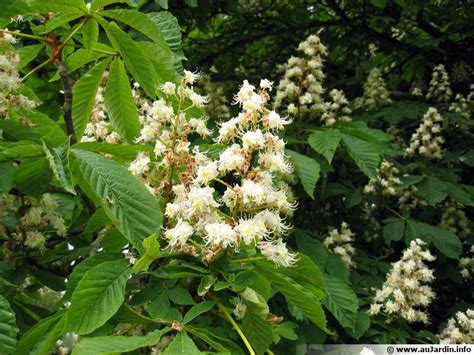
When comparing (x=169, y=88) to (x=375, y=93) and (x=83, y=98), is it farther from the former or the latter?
(x=375, y=93)

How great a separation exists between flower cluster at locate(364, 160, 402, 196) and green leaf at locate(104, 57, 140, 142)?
6.27 feet

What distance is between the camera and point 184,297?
147 centimetres

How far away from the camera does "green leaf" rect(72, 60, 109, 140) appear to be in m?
1.81

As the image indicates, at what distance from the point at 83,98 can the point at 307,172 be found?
2.90ft

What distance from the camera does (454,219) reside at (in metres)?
3.74

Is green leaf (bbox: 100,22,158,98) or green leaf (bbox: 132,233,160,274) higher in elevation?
green leaf (bbox: 100,22,158,98)

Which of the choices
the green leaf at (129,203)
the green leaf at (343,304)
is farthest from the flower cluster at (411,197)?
the green leaf at (129,203)

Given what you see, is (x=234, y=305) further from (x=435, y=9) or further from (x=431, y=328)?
(x=435, y=9)

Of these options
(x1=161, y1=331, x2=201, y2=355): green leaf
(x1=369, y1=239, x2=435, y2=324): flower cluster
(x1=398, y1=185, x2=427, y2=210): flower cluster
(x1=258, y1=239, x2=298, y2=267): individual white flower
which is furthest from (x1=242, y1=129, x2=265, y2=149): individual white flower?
(x1=398, y1=185, x2=427, y2=210): flower cluster

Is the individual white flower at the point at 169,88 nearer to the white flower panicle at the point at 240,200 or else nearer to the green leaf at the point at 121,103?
the green leaf at the point at 121,103

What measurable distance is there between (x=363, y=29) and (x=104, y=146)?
10.4 ft

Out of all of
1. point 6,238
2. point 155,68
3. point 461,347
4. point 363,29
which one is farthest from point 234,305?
point 363,29

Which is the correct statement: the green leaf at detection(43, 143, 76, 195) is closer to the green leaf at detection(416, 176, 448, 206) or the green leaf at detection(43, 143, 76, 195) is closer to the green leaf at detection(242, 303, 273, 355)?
the green leaf at detection(242, 303, 273, 355)

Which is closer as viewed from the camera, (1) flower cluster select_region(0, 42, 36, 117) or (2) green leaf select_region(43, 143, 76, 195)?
(2) green leaf select_region(43, 143, 76, 195)
